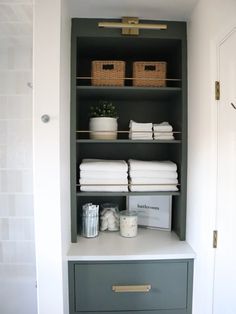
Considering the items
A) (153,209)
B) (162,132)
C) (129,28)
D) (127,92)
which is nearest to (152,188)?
(153,209)

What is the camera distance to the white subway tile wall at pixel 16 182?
179cm

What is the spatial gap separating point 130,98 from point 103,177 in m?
0.61

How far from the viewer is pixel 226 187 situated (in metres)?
1.16

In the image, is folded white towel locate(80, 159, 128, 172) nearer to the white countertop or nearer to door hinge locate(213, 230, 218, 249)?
the white countertop

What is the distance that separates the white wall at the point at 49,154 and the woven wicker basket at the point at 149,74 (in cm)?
49

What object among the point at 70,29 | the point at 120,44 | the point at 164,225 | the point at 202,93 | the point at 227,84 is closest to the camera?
the point at 227,84

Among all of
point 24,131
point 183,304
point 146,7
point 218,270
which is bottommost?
point 183,304

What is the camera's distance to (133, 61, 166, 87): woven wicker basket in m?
1.53

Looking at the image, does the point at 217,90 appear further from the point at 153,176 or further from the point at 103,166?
the point at 103,166

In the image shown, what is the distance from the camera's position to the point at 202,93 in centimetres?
129

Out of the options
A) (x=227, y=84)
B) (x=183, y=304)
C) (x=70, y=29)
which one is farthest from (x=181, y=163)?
(x=70, y=29)

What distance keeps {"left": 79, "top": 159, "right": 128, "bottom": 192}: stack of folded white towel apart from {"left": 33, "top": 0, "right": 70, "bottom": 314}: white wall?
1.02 feet

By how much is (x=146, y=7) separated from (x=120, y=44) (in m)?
0.27

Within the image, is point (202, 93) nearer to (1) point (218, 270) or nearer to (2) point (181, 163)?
(2) point (181, 163)
